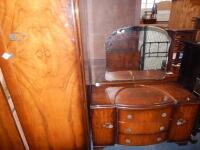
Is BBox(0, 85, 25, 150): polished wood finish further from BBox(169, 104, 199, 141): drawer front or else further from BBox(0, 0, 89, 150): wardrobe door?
BBox(169, 104, 199, 141): drawer front

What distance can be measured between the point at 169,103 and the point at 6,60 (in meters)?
1.24

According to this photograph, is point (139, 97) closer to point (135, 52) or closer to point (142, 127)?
point (142, 127)

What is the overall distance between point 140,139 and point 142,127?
6.0 inches

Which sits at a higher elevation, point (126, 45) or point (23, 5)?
point (23, 5)

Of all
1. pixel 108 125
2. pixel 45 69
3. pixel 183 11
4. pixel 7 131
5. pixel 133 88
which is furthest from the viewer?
pixel 183 11

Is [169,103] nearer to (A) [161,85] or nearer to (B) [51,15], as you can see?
(A) [161,85]

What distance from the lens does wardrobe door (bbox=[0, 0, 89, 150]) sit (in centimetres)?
82

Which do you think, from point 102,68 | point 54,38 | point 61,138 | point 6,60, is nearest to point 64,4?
point 54,38

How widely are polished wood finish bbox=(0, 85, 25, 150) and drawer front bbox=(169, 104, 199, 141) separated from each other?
133 cm

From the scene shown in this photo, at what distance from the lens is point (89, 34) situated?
53.9 inches

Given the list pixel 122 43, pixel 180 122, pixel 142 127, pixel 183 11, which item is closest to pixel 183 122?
pixel 180 122

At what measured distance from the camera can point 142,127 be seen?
4.33 ft

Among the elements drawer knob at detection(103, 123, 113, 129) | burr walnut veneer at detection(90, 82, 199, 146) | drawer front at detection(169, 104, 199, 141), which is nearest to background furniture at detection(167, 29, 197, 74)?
burr walnut veneer at detection(90, 82, 199, 146)

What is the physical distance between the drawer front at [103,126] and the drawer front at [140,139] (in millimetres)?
92
